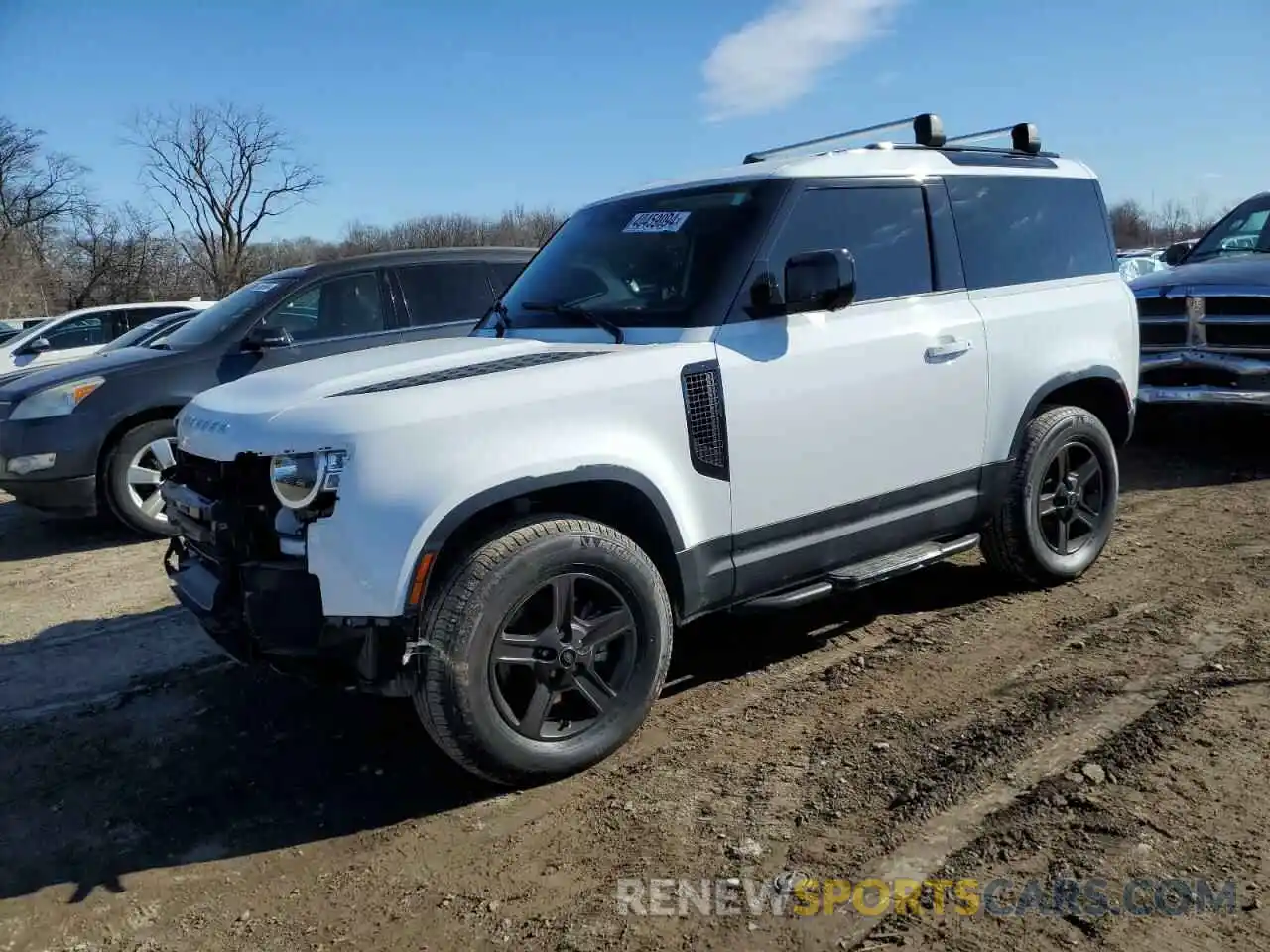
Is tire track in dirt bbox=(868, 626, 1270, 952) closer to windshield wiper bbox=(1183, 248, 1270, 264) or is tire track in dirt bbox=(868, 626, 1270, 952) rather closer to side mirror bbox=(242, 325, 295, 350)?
side mirror bbox=(242, 325, 295, 350)

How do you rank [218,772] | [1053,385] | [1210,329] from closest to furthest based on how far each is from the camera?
[218,772] → [1053,385] → [1210,329]

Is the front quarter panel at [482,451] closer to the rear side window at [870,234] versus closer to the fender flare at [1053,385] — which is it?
the rear side window at [870,234]

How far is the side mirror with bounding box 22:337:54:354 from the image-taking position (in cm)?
1317

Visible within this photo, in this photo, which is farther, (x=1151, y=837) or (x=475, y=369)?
(x=475, y=369)

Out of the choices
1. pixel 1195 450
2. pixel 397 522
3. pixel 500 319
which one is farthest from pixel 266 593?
pixel 1195 450

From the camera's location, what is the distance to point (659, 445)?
11.3 feet

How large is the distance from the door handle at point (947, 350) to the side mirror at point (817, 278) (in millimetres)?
596

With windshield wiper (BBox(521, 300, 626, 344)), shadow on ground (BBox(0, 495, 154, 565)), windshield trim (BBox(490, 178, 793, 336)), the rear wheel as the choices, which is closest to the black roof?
the rear wheel

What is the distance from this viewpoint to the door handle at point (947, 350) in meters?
4.20

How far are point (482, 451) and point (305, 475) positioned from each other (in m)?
0.53

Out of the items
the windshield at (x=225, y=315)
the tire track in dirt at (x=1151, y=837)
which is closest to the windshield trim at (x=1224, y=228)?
the tire track in dirt at (x=1151, y=837)

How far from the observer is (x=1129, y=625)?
4453mm

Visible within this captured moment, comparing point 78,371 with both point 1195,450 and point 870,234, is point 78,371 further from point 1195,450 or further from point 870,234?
point 1195,450

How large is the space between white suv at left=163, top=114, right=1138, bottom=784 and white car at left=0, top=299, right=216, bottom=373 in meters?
10.6
